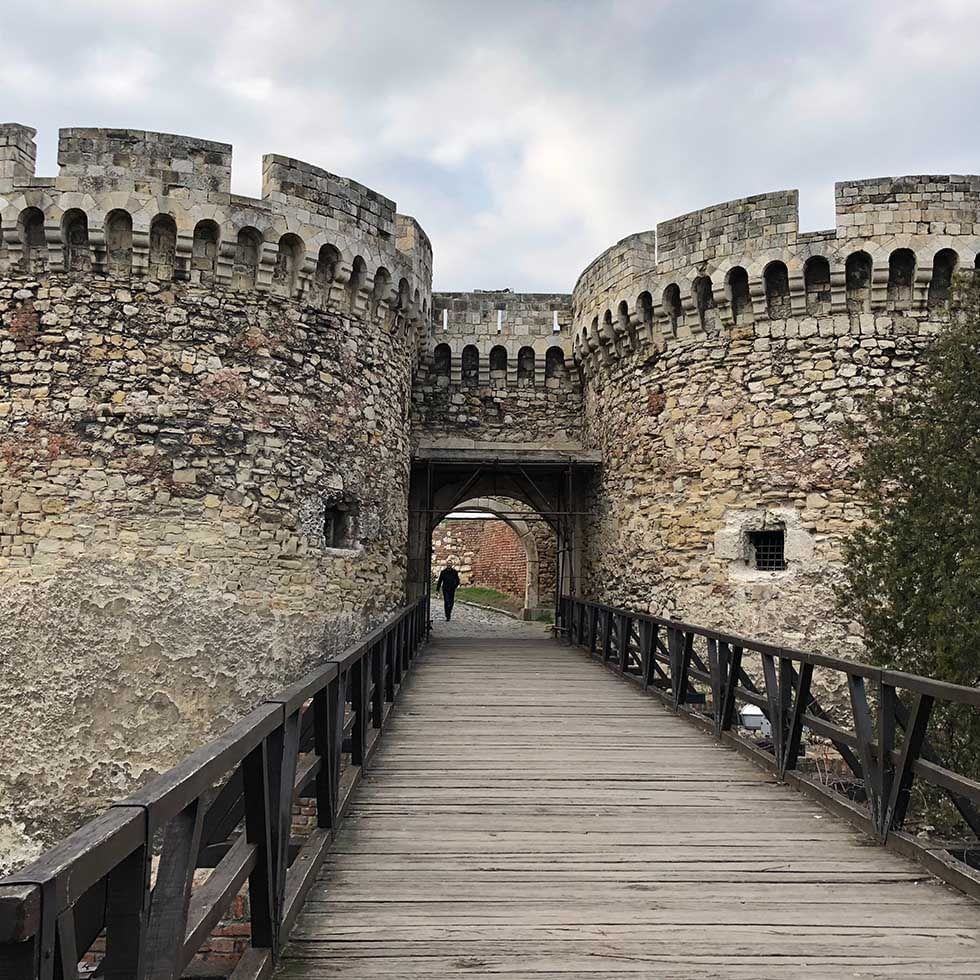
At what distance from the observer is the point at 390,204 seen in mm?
9344

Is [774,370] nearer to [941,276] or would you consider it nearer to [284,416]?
[941,276]

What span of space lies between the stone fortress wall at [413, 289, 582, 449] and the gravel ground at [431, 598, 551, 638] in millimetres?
3140

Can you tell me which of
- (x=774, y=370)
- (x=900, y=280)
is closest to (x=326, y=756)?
(x=774, y=370)

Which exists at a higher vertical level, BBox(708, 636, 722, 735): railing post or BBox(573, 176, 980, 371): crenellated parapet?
BBox(573, 176, 980, 371): crenellated parapet

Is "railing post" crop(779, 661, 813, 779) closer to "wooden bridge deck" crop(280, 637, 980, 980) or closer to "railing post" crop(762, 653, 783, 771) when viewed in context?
"railing post" crop(762, 653, 783, 771)

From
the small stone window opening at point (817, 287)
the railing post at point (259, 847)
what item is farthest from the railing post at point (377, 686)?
the small stone window opening at point (817, 287)

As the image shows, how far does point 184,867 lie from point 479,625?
13.9m

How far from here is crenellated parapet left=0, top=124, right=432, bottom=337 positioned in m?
7.68

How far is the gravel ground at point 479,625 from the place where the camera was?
1368 cm

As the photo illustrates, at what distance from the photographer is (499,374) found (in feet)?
39.0

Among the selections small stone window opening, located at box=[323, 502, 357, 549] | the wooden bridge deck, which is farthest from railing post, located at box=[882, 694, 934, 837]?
small stone window opening, located at box=[323, 502, 357, 549]

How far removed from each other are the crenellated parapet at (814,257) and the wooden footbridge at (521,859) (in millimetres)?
4857

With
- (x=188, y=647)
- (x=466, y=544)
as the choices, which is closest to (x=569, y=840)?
(x=188, y=647)

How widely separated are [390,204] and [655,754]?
6.62 metres
